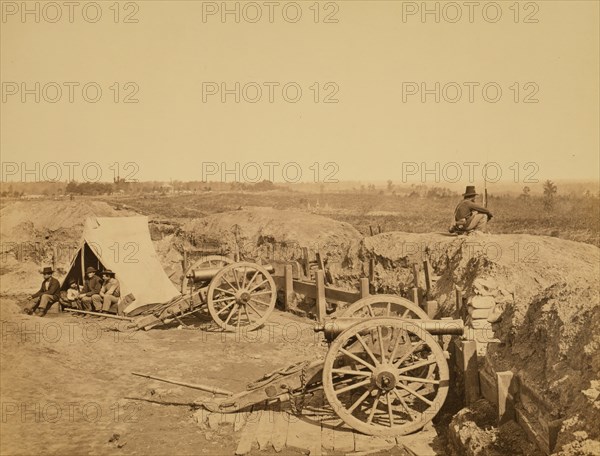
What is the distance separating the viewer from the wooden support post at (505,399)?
491 centimetres

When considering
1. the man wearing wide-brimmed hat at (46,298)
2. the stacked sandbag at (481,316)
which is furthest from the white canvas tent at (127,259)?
the stacked sandbag at (481,316)

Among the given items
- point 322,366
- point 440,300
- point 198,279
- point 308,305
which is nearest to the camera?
A: point 322,366

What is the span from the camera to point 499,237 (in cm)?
1010

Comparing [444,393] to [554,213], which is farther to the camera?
[554,213]

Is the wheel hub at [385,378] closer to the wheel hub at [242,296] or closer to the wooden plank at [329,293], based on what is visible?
the wooden plank at [329,293]

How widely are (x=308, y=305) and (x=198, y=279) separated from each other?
3005 millimetres

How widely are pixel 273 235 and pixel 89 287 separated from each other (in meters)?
6.26

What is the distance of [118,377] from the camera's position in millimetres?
8250

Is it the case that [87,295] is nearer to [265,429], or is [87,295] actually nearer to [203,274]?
[203,274]

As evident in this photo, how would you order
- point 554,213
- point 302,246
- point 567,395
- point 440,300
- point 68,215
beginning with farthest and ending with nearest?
1. point 554,213
2. point 68,215
3. point 302,246
4. point 440,300
5. point 567,395

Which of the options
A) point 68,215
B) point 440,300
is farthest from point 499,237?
point 68,215

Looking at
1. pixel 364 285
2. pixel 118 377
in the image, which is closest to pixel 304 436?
pixel 118 377

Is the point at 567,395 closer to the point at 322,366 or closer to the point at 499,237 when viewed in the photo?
the point at 322,366

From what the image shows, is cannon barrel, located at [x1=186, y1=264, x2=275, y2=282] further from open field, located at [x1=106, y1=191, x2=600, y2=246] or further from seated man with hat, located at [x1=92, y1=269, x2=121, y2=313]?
open field, located at [x1=106, y1=191, x2=600, y2=246]
